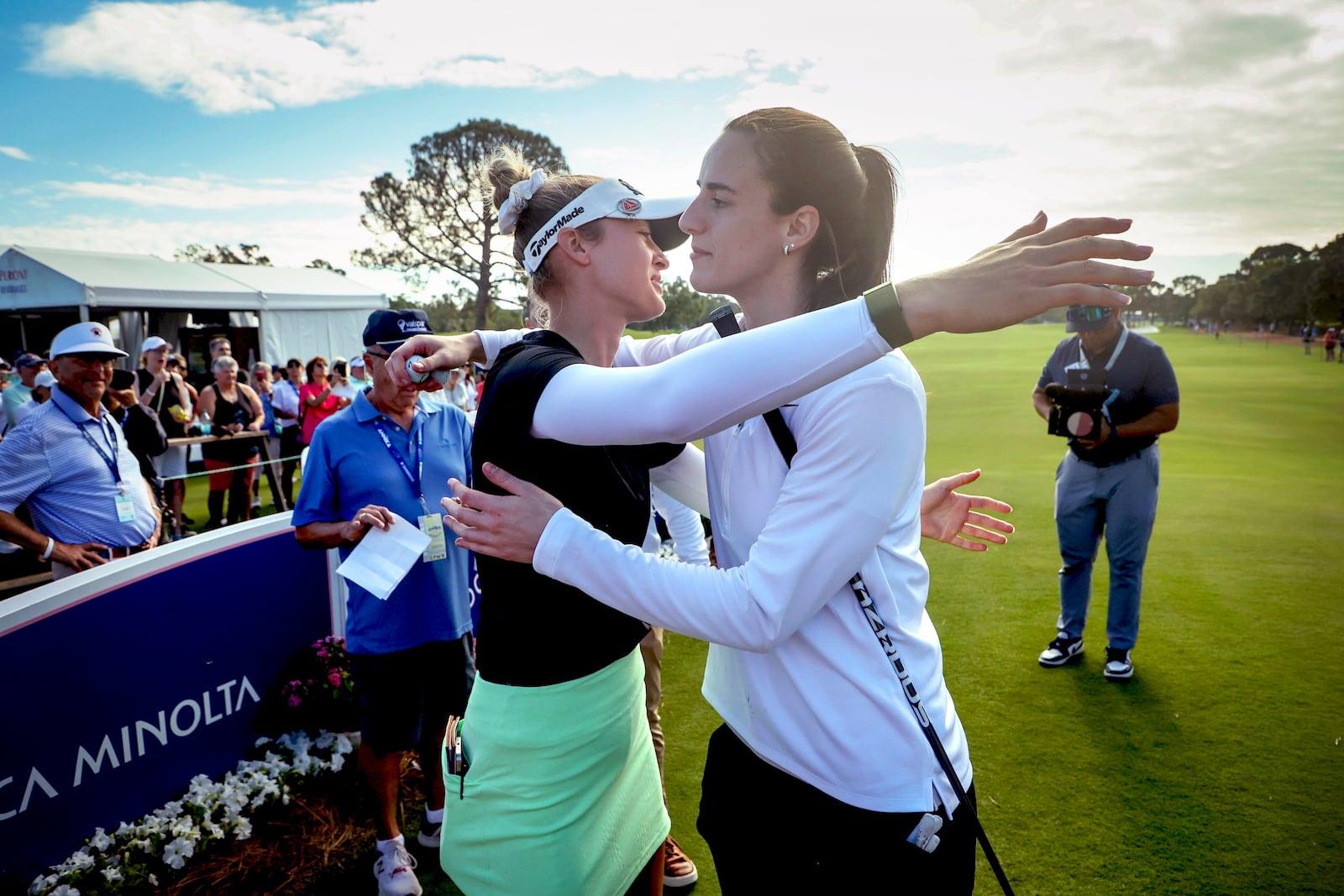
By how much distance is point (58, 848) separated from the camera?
306 cm

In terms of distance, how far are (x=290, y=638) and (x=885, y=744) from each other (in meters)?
3.85

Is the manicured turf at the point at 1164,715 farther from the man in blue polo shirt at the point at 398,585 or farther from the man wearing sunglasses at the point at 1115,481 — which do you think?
Result: the man in blue polo shirt at the point at 398,585

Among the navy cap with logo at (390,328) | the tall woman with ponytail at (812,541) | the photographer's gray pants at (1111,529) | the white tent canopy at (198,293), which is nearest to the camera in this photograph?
the tall woman with ponytail at (812,541)

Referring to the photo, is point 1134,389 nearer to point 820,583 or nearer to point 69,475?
point 820,583

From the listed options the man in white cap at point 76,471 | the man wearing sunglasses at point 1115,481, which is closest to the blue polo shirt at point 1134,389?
the man wearing sunglasses at point 1115,481

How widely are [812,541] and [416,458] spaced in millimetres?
2806

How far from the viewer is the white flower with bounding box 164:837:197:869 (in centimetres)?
319

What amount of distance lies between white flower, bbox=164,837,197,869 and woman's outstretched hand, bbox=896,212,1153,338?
3820mm

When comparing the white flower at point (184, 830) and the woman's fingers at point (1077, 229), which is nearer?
the woman's fingers at point (1077, 229)

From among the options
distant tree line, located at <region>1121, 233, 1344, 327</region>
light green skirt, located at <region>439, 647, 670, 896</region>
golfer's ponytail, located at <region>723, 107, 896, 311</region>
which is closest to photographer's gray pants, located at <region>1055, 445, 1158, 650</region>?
golfer's ponytail, located at <region>723, 107, 896, 311</region>

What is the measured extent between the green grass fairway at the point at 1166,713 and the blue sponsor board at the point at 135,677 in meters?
2.39

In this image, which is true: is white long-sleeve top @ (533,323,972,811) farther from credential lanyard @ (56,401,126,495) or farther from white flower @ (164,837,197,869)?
credential lanyard @ (56,401,126,495)

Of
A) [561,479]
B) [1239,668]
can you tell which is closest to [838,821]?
[561,479]

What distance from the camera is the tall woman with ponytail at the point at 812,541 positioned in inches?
51.1
